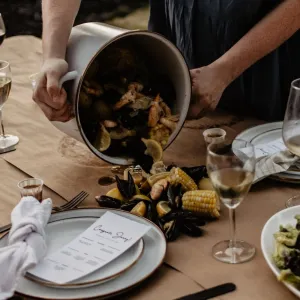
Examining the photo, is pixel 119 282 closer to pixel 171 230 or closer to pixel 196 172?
pixel 171 230

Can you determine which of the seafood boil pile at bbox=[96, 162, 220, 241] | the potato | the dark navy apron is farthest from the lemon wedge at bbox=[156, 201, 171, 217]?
the dark navy apron

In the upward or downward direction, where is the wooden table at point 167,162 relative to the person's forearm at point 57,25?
downward

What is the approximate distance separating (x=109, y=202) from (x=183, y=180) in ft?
0.48

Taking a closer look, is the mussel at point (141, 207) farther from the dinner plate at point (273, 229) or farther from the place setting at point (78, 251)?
the dinner plate at point (273, 229)

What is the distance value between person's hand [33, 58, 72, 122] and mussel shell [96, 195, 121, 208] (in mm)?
194

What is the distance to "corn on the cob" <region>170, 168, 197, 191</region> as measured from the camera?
121 centimetres

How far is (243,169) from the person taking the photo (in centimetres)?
97

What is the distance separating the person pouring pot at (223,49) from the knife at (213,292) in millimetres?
498

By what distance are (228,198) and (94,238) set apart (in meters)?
0.23

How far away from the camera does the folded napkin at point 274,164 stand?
48.8 inches

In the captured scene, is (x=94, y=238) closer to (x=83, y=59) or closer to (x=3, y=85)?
(x=83, y=59)

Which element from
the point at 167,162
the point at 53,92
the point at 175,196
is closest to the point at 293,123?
the point at 175,196

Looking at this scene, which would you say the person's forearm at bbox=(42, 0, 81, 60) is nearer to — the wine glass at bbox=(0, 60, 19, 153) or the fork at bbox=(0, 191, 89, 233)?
the wine glass at bbox=(0, 60, 19, 153)

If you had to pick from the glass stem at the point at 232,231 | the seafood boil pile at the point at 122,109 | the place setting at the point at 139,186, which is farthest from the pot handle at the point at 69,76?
the glass stem at the point at 232,231
